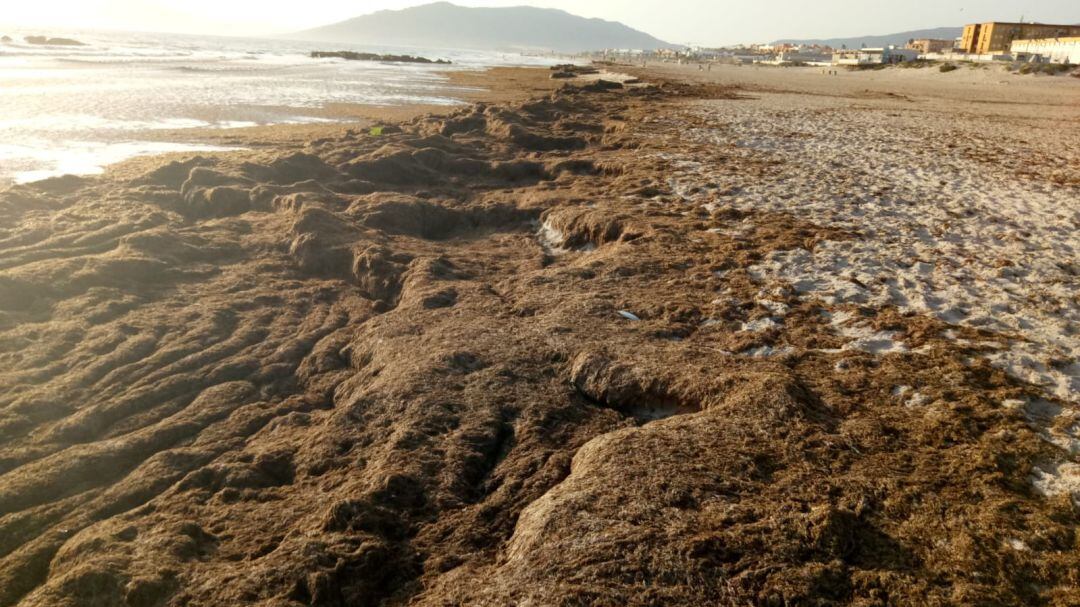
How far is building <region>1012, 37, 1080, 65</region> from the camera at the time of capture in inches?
1654

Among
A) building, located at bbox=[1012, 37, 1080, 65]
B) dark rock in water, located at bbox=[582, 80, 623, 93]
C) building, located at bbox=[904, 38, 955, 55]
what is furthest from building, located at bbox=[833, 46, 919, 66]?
dark rock in water, located at bbox=[582, 80, 623, 93]

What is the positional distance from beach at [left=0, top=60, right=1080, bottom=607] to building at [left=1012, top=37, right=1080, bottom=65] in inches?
1880

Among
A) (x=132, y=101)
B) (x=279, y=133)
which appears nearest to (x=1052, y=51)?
(x=279, y=133)

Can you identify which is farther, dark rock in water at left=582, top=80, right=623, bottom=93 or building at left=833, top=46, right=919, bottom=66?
building at left=833, top=46, right=919, bottom=66

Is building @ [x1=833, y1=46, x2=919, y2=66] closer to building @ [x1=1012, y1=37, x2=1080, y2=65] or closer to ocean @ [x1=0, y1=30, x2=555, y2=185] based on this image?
building @ [x1=1012, y1=37, x2=1080, y2=65]

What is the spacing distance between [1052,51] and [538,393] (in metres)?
60.0

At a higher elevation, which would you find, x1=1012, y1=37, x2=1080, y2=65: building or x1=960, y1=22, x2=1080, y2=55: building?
x1=960, y1=22, x2=1080, y2=55: building

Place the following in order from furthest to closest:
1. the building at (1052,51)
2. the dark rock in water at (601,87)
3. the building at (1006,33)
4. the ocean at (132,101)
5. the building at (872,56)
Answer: the building at (872,56), the building at (1006,33), the building at (1052,51), the dark rock in water at (601,87), the ocean at (132,101)

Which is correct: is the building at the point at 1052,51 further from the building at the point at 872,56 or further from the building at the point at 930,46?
the building at the point at 930,46

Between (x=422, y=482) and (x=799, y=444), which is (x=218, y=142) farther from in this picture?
(x=799, y=444)

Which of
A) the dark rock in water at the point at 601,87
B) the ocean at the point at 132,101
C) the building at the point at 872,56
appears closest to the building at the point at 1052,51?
the building at the point at 872,56

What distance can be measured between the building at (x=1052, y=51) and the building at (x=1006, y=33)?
7.80 meters

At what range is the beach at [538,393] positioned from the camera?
2621 millimetres

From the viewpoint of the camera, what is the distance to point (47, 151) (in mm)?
10734
